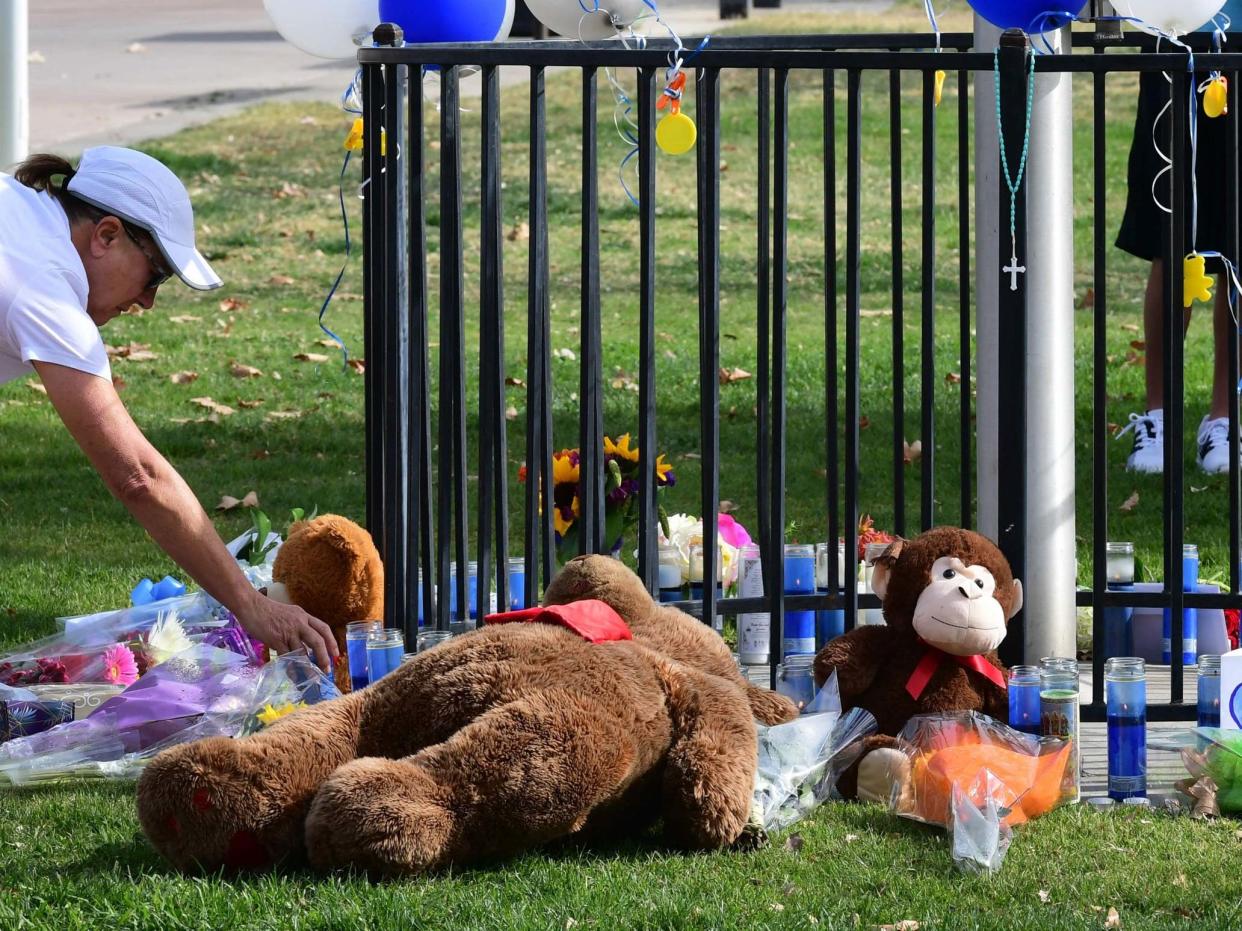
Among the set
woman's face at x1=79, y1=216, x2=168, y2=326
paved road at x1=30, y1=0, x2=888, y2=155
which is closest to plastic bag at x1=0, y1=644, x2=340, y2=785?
woman's face at x1=79, y1=216, x2=168, y2=326

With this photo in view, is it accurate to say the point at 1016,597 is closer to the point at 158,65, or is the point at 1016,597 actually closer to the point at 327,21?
the point at 327,21

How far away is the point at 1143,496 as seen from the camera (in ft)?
21.3

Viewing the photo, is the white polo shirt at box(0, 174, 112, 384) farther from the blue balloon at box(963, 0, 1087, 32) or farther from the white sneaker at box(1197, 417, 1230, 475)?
the white sneaker at box(1197, 417, 1230, 475)

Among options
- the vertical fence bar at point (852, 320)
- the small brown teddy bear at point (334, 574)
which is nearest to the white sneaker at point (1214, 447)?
the vertical fence bar at point (852, 320)

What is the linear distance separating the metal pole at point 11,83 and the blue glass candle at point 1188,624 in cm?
587

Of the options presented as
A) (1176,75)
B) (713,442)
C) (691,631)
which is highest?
(1176,75)

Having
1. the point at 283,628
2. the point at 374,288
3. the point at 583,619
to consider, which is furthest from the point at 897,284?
the point at 283,628

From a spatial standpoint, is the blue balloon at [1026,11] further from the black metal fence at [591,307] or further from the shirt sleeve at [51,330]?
the shirt sleeve at [51,330]

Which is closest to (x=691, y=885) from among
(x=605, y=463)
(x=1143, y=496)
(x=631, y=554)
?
(x=605, y=463)

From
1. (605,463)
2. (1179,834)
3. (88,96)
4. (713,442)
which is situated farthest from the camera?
(88,96)

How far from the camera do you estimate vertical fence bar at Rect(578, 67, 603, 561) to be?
13.3 feet

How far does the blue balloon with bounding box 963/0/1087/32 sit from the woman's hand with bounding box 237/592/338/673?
78.3 inches

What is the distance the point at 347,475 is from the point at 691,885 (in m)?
3.96

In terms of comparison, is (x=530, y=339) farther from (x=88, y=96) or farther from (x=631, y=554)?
(x=88, y=96)
